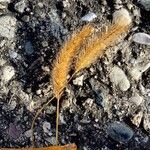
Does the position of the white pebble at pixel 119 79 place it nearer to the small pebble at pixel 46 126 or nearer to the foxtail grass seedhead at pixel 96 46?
the foxtail grass seedhead at pixel 96 46

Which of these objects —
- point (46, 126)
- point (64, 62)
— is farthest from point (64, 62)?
point (46, 126)

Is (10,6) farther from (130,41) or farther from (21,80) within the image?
(130,41)

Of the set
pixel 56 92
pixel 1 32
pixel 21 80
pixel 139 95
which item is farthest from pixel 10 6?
pixel 139 95

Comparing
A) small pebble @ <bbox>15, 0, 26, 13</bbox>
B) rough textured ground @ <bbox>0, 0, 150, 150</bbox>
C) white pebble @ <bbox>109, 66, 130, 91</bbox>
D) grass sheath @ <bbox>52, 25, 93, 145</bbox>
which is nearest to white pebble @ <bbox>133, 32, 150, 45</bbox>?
rough textured ground @ <bbox>0, 0, 150, 150</bbox>

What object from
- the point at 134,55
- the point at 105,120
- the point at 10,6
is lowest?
the point at 105,120

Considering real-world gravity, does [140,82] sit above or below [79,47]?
below

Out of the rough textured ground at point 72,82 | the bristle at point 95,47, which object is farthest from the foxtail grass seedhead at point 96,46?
the rough textured ground at point 72,82
